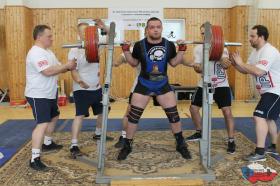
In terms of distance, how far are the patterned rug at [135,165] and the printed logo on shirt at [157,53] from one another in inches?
43.0

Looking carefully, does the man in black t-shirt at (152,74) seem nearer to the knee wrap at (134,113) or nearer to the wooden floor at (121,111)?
the knee wrap at (134,113)

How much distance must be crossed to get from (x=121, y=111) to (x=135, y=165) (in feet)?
11.1

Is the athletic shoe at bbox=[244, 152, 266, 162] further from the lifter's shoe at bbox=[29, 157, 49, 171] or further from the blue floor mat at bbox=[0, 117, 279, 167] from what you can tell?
the lifter's shoe at bbox=[29, 157, 49, 171]

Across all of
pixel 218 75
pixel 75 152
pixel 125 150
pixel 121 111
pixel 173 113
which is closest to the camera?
pixel 173 113

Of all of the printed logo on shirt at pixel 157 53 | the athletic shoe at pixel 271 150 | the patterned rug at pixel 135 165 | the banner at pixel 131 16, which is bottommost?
the patterned rug at pixel 135 165

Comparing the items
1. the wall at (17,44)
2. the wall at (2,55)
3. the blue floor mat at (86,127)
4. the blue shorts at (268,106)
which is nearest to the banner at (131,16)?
the wall at (17,44)

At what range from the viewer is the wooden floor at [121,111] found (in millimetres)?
6260

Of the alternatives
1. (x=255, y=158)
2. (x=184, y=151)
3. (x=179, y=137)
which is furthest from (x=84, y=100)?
(x=255, y=158)

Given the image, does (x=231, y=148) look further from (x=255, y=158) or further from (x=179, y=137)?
(x=179, y=137)

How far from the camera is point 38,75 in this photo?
11.1 feet

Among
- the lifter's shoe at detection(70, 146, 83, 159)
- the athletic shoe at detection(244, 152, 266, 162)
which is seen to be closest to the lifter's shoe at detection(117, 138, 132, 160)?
the lifter's shoe at detection(70, 146, 83, 159)

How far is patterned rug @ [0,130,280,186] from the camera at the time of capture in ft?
10.2

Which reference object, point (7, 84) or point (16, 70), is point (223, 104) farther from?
point (7, 84)

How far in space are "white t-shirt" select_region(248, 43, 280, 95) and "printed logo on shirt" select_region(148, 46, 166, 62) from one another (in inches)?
38.3
